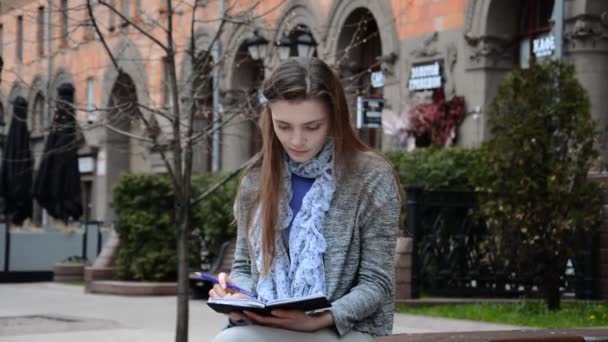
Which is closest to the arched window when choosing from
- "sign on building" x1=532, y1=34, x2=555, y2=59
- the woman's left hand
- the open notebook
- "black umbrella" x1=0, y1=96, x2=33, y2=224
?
"sign on building" x1=532, y1=34, x2=555, y2=59

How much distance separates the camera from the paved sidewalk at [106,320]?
1248 cm

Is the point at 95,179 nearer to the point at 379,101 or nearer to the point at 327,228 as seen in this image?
the point at 379,101

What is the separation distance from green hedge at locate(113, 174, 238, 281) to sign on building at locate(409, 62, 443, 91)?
5113 mm

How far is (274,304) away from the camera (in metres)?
3.80

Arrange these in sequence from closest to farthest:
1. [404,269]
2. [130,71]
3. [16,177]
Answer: [404,269]
[16,177]
[130,71]

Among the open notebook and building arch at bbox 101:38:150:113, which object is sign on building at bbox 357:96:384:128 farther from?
the open notebook

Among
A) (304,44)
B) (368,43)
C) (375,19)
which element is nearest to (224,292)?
(304,44)

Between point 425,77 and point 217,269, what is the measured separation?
660 centimetres

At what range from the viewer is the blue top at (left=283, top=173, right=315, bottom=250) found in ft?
13.9

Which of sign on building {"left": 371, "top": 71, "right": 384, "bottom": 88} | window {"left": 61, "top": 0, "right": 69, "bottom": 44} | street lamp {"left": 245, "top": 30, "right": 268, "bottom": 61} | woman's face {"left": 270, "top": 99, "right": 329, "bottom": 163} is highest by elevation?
sign on building {"left": 371, "top": 71, "right": 384, "bottom": 88}

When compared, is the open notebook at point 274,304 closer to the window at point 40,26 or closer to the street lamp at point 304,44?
the window at point 40,26

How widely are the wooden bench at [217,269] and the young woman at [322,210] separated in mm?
14395

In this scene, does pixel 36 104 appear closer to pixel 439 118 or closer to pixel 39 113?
pixel 39 113

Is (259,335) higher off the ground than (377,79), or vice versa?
(377,79)
